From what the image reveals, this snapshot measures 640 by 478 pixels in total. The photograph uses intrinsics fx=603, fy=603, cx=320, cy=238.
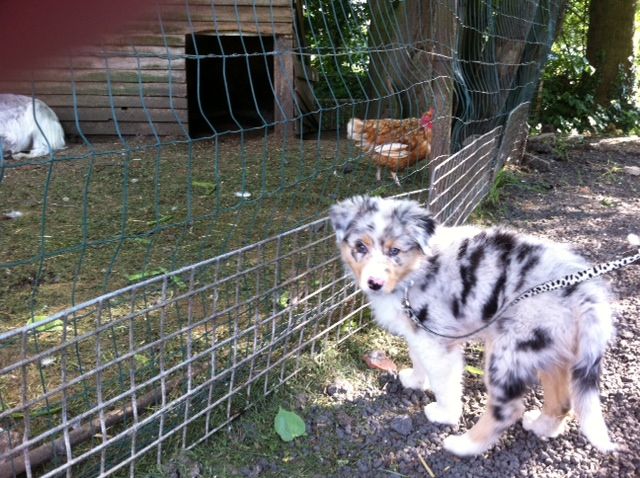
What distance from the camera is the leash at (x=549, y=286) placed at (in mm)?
2352

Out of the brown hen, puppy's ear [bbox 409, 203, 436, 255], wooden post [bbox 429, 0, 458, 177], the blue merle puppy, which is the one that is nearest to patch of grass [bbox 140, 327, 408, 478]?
the blue merle puppy

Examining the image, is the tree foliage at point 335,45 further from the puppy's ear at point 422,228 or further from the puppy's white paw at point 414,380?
the puppy's white paw at point 414,380

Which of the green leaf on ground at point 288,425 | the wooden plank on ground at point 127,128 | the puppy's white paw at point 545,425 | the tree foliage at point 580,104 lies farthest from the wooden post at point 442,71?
the tree foliage at point 580,104

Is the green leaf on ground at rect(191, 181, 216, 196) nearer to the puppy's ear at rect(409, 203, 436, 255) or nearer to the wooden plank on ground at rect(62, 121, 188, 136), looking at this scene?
the wooden plank on ground at rect(62, 121, 188, 136)

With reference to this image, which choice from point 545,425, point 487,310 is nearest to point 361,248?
point 487,310

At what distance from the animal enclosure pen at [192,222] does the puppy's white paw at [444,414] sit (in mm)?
764

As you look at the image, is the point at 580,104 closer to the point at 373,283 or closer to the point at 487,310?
the point at 487,310

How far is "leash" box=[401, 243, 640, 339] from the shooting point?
2.35 m

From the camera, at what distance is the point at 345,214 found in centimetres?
301

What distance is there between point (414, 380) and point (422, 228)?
0.89 metres

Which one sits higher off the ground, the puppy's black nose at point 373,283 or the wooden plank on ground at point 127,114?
the puppy's black nose at point 373,283

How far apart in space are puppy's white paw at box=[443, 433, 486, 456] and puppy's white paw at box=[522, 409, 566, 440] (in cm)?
31

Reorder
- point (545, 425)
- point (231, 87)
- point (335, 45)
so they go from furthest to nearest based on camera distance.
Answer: point (231, 87) < point (335, 45) < point (545, 425)

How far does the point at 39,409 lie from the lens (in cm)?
278
